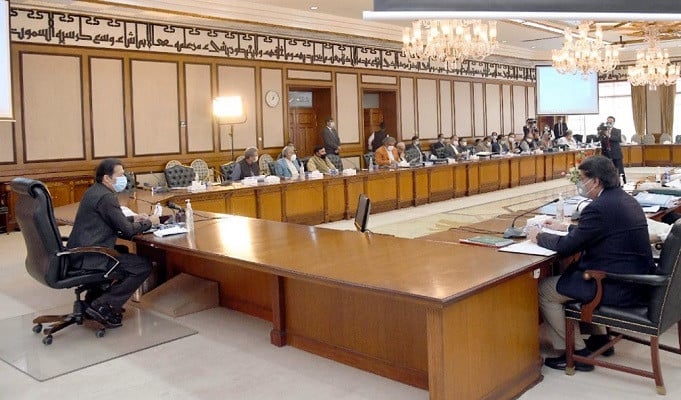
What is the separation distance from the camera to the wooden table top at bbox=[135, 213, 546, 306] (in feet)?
9.36

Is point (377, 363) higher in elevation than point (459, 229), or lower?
lower

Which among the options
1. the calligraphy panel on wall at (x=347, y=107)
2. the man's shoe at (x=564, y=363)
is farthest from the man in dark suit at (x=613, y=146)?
the man's shoe at (x=564, y=363)

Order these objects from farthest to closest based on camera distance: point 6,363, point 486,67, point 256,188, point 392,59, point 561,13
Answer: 1. point 486,67
2. point 392,59
3. point 256,188
4. point 6,363
5. point 561,13

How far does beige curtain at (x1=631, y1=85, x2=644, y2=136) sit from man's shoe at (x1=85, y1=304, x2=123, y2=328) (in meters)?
18.6

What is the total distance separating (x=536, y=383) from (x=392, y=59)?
12.0 m

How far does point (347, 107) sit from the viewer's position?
531 inches

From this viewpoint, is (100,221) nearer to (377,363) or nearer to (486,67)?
(377,363)

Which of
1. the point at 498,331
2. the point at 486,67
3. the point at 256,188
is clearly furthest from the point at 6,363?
the point at 486,67

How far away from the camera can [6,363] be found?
12.4ft

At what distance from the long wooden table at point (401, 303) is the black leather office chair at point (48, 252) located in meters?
0.47

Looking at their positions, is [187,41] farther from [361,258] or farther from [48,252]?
[361,258]

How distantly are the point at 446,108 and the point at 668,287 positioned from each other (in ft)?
44.3

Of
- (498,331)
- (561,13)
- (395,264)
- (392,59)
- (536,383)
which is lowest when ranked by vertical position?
(536,383)

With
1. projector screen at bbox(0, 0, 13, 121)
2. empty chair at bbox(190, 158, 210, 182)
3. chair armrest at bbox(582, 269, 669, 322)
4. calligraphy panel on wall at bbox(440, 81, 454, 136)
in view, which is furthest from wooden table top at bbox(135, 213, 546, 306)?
calligraphy panel on wall at bbox(440, 81, 454, 136)
